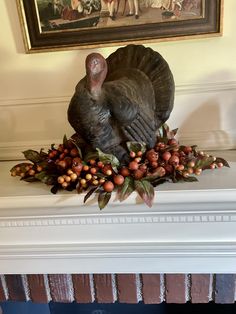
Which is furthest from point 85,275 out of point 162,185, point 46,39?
point 46,39

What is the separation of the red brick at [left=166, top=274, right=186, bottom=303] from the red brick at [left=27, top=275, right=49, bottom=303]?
1.35 ft

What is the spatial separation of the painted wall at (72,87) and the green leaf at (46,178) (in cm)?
30

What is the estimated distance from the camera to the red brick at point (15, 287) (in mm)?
1110

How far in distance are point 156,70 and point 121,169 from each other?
312 millimetres

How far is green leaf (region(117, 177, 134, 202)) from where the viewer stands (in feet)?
2.77

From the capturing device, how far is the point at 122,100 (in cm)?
85

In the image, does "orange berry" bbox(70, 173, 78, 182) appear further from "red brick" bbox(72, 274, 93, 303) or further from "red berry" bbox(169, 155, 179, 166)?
"red brick" bbox(72, 274, 93, 303)

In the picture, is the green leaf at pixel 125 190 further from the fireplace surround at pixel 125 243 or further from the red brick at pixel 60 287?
the red brick at pixel 60 287

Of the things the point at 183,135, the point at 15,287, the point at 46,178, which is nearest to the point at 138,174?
the point at 46,178

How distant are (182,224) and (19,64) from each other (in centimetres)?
77

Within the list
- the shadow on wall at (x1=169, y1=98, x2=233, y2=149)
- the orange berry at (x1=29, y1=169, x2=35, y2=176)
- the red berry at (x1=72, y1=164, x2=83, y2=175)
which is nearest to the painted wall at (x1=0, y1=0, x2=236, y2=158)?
the shadow on wall at (x1=169, y1=98, x2=233, y2=149)

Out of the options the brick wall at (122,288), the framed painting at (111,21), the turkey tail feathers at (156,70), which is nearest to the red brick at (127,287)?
the brick wall at (122,288)

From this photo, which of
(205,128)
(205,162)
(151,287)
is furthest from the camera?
(205,128)

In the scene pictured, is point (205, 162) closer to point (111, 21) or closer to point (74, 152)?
point (74, 152)
